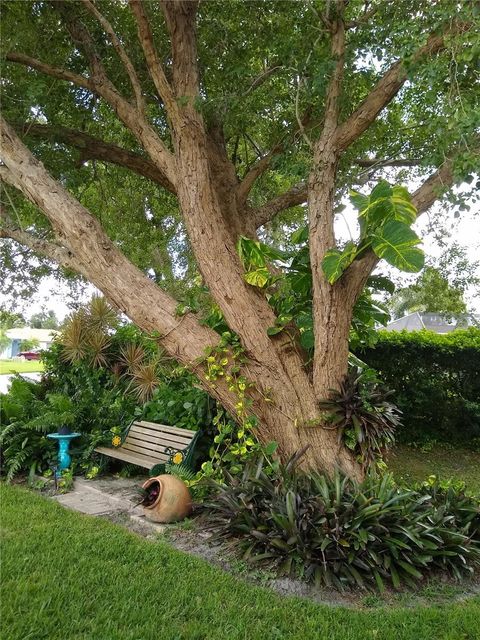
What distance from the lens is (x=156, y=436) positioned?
557 centimetres

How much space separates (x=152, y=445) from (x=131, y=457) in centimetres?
28

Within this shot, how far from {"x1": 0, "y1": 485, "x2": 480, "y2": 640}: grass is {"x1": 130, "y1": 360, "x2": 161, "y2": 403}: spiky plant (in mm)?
3279

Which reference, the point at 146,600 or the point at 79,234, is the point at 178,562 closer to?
the point at 146,600

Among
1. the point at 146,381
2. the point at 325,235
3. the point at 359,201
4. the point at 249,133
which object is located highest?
the point at 249,133

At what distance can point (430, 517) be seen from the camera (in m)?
3.57

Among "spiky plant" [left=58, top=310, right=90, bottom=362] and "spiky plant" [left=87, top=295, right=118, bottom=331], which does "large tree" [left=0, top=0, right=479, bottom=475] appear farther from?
"spiky plant" [left=58, top=310, right=90, bottom=362]

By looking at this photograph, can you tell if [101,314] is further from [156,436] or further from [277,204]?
[277,204]

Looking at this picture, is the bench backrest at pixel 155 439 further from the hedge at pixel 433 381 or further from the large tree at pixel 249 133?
the hedge at pixel 433 381

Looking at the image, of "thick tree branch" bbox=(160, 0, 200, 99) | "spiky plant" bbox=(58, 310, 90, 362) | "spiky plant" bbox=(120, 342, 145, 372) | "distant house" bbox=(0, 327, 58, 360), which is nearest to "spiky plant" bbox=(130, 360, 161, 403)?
"spiky plant" bbox=(120, 342, 145, 372)

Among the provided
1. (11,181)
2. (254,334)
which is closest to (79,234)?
(11,181)

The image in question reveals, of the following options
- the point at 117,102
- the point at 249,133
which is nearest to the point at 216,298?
the point at 117,102

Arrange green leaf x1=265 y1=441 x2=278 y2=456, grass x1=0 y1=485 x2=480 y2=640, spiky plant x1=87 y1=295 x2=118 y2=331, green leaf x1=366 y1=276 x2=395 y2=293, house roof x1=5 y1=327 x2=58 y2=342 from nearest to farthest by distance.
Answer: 1. grass x1=0 y1=485 x2=480 y2=640
2. green leaf x1=265 y1=441 x2=278 y2=456
3. green leaf x1=366 y1=276 x2=395 y2=293
4. spiky plant x1=87 y1=295 x2=118 y2=331
5. house roof x1=5 y1=327 x2=58 y2=342

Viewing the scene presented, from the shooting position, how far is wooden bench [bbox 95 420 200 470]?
5098mm

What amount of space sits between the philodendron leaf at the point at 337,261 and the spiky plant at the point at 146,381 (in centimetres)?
350
